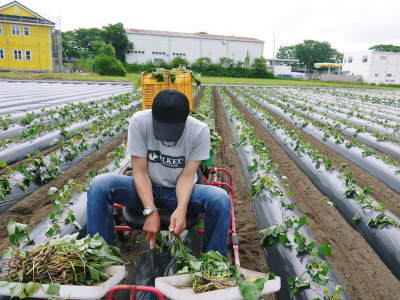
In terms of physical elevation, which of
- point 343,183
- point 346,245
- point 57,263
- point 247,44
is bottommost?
point 346,245

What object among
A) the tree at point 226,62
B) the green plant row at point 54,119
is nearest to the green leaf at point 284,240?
the green plant row at point 54,119

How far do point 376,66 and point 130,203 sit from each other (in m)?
61.0

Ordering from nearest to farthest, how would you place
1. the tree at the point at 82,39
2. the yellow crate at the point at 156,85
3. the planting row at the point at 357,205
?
the planting row at the point at 357,205 < the yellow crate at the point at 156,85 < the tree at the point at 82,39

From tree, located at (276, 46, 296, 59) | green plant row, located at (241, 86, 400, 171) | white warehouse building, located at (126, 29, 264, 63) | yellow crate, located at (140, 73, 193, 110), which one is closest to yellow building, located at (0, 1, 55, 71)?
white warehouse building, located at (126, 29, 264, 63)

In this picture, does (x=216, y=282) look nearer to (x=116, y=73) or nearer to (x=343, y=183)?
(x=343, y=183)

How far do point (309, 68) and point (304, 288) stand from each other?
3558 inches

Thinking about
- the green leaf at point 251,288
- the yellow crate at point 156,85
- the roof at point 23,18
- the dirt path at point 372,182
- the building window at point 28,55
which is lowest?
the dirt path at point 372,182

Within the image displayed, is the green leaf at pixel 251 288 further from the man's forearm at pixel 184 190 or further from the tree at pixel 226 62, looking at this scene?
the tree at pixel 226 62

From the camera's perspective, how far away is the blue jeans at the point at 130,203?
8.24ft

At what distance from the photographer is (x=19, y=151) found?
5.55 metres

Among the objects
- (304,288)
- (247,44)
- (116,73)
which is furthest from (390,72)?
(304,288)

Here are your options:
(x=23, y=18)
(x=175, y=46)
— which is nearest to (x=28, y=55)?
(x=23, y=18)

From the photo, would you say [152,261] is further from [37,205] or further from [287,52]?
[287,52]

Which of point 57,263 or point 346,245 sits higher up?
point 57,263
